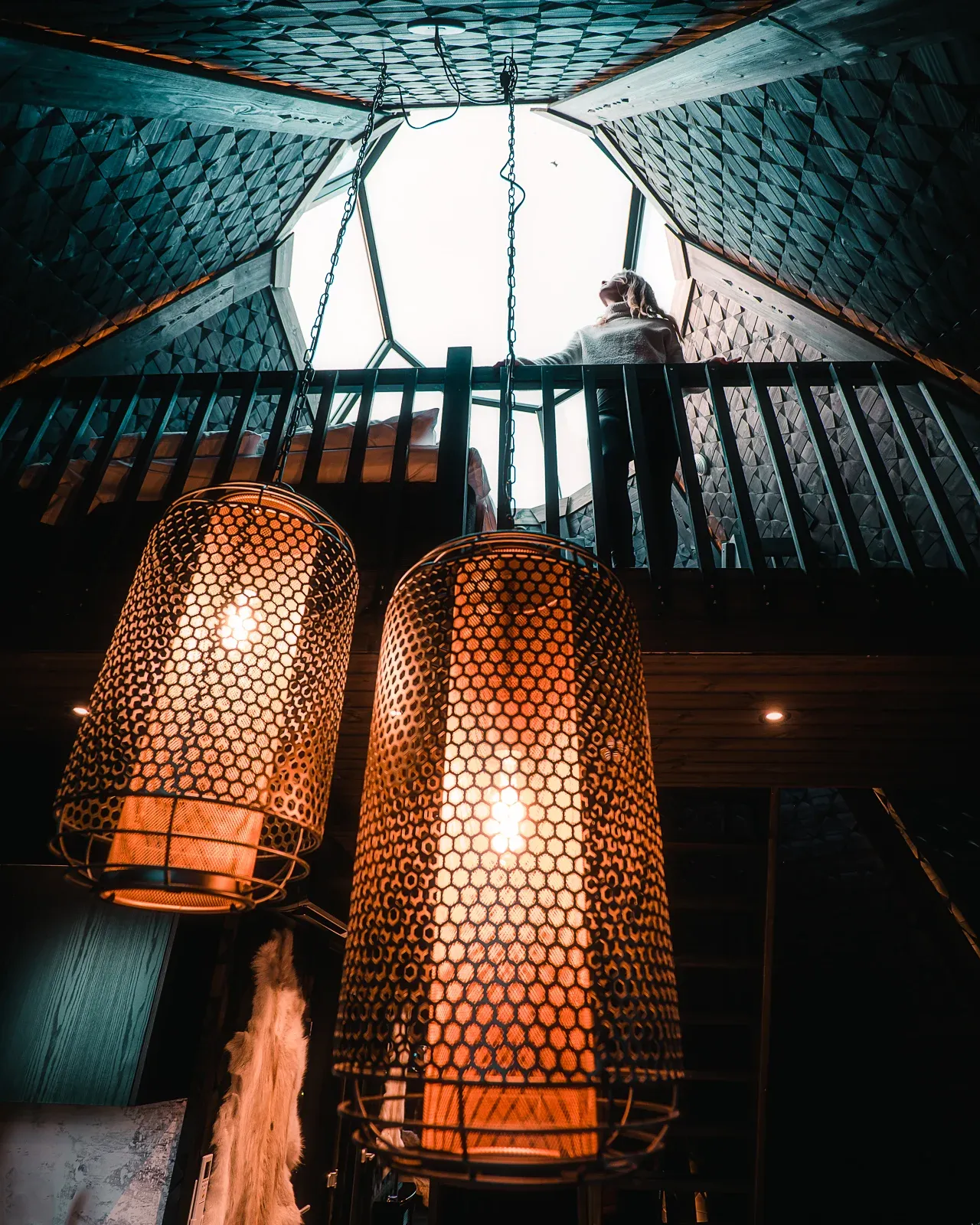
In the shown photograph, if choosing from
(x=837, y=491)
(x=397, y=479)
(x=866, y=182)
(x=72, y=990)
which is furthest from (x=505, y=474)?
(x=72, y=990)

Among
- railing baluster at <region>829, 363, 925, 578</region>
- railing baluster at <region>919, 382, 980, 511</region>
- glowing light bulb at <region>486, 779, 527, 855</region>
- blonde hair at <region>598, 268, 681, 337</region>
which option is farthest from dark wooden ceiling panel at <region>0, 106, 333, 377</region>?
railing baluster at <region>919, 382, 980, 511</region>

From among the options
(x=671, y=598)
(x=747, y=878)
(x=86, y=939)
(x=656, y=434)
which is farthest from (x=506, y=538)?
(x=747, y=878)

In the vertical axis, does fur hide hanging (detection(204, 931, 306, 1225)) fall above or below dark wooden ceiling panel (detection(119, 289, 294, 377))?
below

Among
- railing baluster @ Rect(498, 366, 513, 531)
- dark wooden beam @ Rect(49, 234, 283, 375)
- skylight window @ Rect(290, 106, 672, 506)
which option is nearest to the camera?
railing baluster @ Rect(498, 366, 513, 531)

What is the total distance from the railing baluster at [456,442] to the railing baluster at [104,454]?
1155 millimetres

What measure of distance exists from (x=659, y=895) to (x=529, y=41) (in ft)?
8.87

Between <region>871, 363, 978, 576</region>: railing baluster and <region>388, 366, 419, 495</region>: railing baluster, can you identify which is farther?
<region>388, 366, 419, 495</region>: railing baluster

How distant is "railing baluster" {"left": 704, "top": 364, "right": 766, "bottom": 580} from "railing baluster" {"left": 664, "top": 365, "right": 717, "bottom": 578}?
103 mm

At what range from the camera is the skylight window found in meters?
5.14

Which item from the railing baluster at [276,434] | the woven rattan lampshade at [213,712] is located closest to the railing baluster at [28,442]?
the railing baluster at [276,434]

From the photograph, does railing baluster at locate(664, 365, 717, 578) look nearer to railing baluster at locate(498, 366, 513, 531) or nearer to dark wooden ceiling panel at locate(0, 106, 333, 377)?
railing baluster at locate(498, 366, 513, 531)

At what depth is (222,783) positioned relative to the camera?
86 cm

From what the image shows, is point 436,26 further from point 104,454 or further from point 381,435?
point 104,454

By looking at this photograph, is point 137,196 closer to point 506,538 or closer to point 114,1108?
point 506,538
